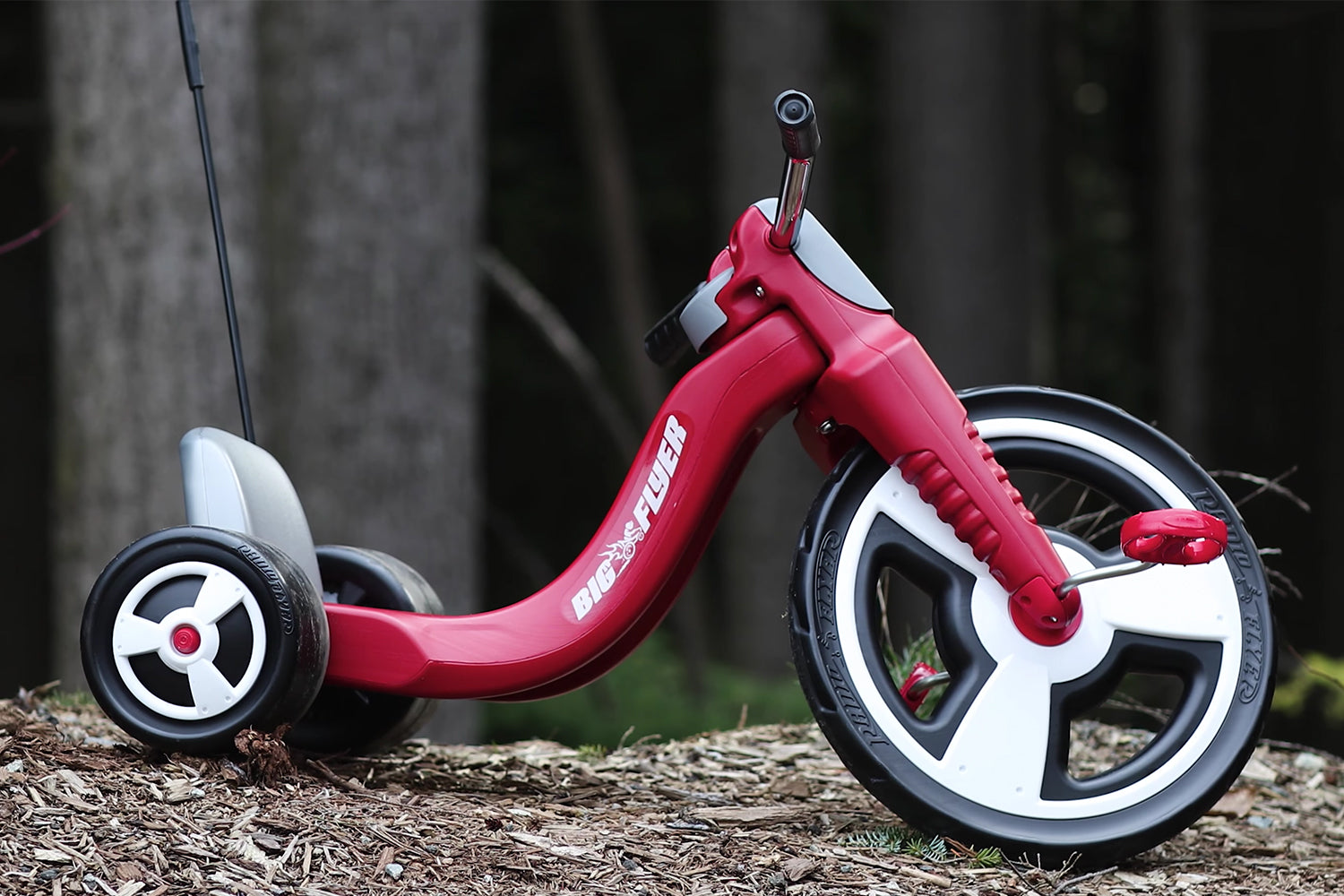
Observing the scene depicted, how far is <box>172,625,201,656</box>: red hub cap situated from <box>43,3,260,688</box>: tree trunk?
2.47 meters

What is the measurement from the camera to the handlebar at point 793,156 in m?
2.65

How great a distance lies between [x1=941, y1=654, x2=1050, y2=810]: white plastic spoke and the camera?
2.72 m

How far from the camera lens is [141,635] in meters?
2.82

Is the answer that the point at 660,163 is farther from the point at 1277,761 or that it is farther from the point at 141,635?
the point at 141,635

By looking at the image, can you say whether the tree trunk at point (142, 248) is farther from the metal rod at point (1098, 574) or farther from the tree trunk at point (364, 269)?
the metal rod at point (1098, 574)

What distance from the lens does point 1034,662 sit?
2734 mm

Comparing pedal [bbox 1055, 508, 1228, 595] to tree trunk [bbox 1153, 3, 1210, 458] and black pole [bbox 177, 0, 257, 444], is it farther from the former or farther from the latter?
tree trunk [bbox 1153, 3, 1210, 458]

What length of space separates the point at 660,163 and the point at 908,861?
9537 mm

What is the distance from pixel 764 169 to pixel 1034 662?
631 cm

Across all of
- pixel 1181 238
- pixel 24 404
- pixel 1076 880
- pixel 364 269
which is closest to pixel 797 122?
pixel 1076 880

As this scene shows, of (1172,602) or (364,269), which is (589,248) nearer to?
(364,269)

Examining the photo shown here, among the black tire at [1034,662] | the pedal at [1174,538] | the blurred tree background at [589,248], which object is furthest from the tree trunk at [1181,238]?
the pedal at [1174,538]

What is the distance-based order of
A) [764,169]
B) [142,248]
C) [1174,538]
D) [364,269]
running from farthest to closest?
[764,169] → [364,269] → [142,248] → [1174,538]

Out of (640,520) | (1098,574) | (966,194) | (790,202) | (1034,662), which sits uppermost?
(966,194)
